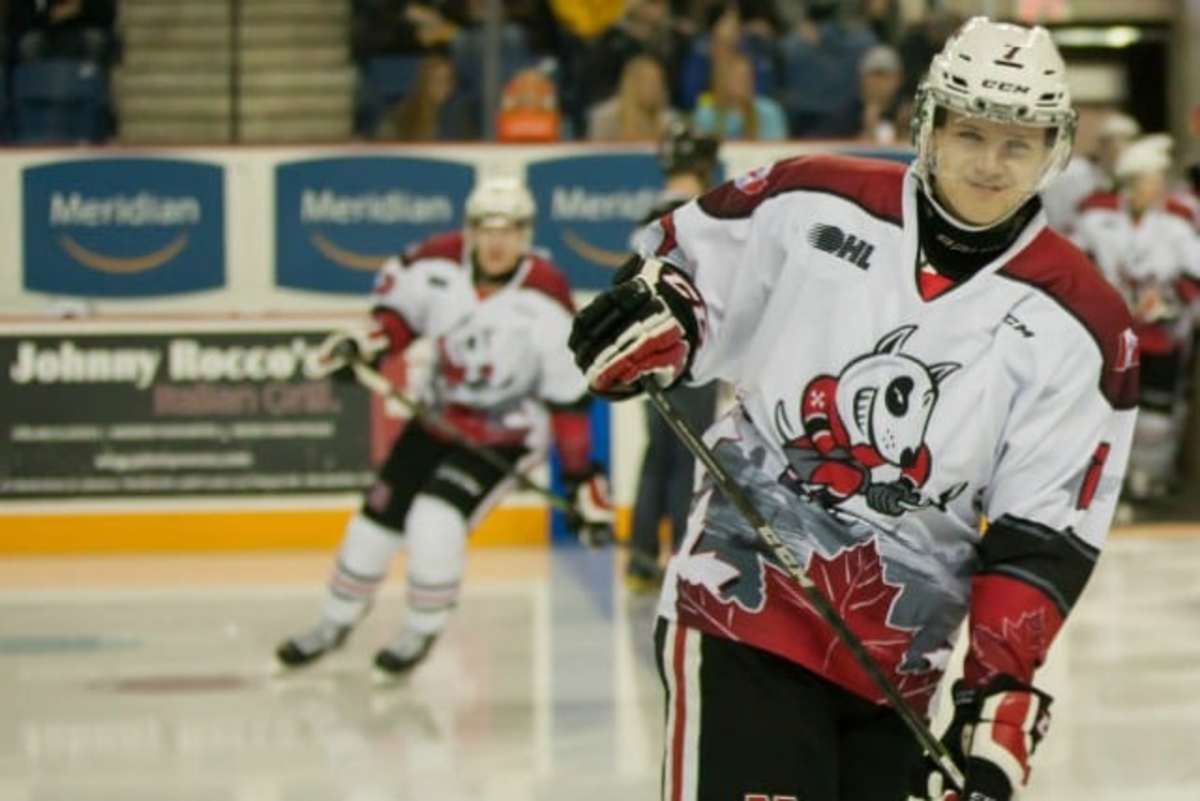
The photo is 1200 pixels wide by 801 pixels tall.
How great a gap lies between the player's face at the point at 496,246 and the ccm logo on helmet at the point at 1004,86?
13.2 feet

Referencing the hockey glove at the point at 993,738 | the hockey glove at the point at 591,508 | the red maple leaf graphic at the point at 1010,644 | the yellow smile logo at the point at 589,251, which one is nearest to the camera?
the hockey glove at the point at 993,738

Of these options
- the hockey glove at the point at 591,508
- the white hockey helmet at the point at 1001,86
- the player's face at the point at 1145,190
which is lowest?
the hockey glove at the point at 591,508

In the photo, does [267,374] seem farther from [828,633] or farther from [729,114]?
[828,633]

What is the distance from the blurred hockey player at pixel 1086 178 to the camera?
39.3 ft

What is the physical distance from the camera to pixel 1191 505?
11.5 meters

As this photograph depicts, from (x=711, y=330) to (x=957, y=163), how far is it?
36cm

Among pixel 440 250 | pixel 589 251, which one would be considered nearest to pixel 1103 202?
pixel 589 251

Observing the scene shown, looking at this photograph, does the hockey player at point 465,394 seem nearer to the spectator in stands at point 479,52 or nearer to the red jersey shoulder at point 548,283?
the red jersey shoulder at point 548,283

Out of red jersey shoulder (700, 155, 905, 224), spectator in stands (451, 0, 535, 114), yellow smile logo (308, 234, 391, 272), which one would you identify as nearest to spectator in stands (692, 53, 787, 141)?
spectator in stands (451, 0, 535, 114)

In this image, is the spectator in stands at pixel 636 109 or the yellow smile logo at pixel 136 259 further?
the spectator in stands at pixel 636 109

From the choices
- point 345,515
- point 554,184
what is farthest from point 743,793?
point 554,184

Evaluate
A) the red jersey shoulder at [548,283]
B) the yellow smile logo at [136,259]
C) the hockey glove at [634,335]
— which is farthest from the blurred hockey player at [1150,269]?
the hockey glove at [634,335]

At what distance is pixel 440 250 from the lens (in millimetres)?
7148

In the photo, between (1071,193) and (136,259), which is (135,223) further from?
(1071,193)
